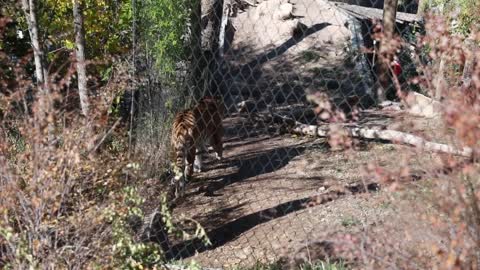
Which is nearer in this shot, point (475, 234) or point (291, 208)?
point (475, 234)

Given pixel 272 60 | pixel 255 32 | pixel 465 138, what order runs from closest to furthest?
pixel 465 138 → pixel 272 60 → pixel 255 32

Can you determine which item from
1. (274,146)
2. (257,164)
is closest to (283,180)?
(257,164)

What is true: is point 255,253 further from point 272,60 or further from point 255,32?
point 255,32

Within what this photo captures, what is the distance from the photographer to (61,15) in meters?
7.29

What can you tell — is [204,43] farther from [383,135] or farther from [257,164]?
[383,135]

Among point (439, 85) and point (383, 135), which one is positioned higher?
point (439, 85)

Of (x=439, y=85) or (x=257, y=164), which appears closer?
(x=439, y=85)

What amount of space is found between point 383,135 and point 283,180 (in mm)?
1942

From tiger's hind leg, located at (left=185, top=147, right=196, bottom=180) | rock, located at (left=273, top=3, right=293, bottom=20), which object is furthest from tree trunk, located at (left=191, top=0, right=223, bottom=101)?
rock, located at (left=273, top=3, right=293, bottom=20)

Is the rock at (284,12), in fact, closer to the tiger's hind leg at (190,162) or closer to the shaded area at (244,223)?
the tiger's hind leg at (190,162)

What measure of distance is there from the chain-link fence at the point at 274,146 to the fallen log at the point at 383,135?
0.01 metres

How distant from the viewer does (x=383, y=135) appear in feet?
19.0

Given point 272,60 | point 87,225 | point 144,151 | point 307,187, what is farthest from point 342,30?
point 87,225

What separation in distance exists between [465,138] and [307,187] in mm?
5022
